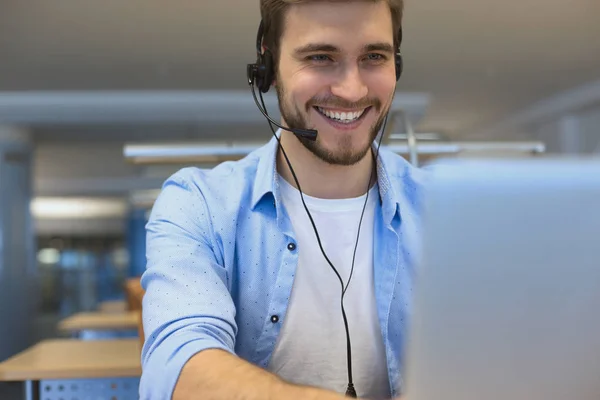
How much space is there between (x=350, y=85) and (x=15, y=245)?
8595mm

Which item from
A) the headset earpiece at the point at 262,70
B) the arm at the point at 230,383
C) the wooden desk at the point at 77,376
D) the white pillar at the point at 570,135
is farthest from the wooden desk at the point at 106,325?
the white pillar at the point at 570,135

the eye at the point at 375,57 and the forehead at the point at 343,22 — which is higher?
the forehead at the point at 343,22

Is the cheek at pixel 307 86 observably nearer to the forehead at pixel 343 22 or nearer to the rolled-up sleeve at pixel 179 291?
the forehead at pixel 343 22

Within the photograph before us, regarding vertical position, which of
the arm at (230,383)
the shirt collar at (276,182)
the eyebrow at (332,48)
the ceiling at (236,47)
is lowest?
the arm at (230,383)

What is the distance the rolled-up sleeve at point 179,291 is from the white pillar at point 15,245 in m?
8.20

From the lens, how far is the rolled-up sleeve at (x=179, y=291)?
818mm

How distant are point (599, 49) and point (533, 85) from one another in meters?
1.16

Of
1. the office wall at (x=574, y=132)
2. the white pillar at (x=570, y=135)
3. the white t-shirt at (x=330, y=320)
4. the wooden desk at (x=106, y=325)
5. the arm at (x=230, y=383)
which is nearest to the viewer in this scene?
the arm at (x=230, y=383)

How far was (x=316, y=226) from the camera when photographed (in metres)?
1.13

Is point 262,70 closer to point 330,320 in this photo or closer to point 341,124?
point 341,124

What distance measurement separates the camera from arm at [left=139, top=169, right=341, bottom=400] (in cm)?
74

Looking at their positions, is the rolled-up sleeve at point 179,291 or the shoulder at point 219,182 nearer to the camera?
the rolled-up sleeve at point 179,291

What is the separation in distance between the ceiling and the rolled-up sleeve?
3.50 metres

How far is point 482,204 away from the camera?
462mm
